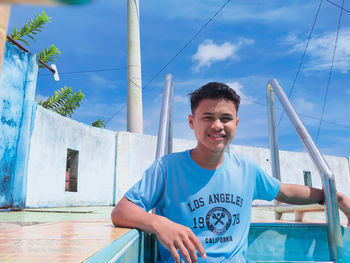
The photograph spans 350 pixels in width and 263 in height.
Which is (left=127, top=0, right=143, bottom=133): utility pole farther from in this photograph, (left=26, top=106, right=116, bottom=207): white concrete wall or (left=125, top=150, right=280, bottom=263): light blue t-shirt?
(left=125, top=150, right=280, bottom=263): light blue t-shirt

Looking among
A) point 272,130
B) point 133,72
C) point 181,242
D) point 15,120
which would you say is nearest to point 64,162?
point 15,120

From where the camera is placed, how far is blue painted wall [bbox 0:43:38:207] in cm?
539

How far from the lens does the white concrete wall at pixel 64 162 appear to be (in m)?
6.29

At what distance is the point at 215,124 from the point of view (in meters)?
1.34

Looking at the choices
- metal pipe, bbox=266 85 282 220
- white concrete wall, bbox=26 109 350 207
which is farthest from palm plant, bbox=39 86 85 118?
metal pipe, bbox=266 85 282 220

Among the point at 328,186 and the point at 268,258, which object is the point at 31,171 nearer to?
the point at 268,258

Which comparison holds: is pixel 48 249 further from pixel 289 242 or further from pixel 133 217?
pixel 289 242

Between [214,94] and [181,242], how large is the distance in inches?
26.5

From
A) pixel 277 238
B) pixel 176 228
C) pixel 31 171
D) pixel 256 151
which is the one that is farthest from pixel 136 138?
pixel 176 228

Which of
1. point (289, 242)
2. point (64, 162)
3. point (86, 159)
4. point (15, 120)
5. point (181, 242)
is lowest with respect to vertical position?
point (289, 242)

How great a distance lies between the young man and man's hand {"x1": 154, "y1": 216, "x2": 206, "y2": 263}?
0.15 m

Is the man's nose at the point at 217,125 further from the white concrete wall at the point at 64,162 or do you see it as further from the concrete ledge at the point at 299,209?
the white concrete wall at the point at 64,162

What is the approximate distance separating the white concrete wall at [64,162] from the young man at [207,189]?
17.7 feet

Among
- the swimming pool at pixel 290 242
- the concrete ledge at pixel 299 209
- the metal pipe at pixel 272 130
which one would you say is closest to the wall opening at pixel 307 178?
the metal pipe at pixel 272 130
